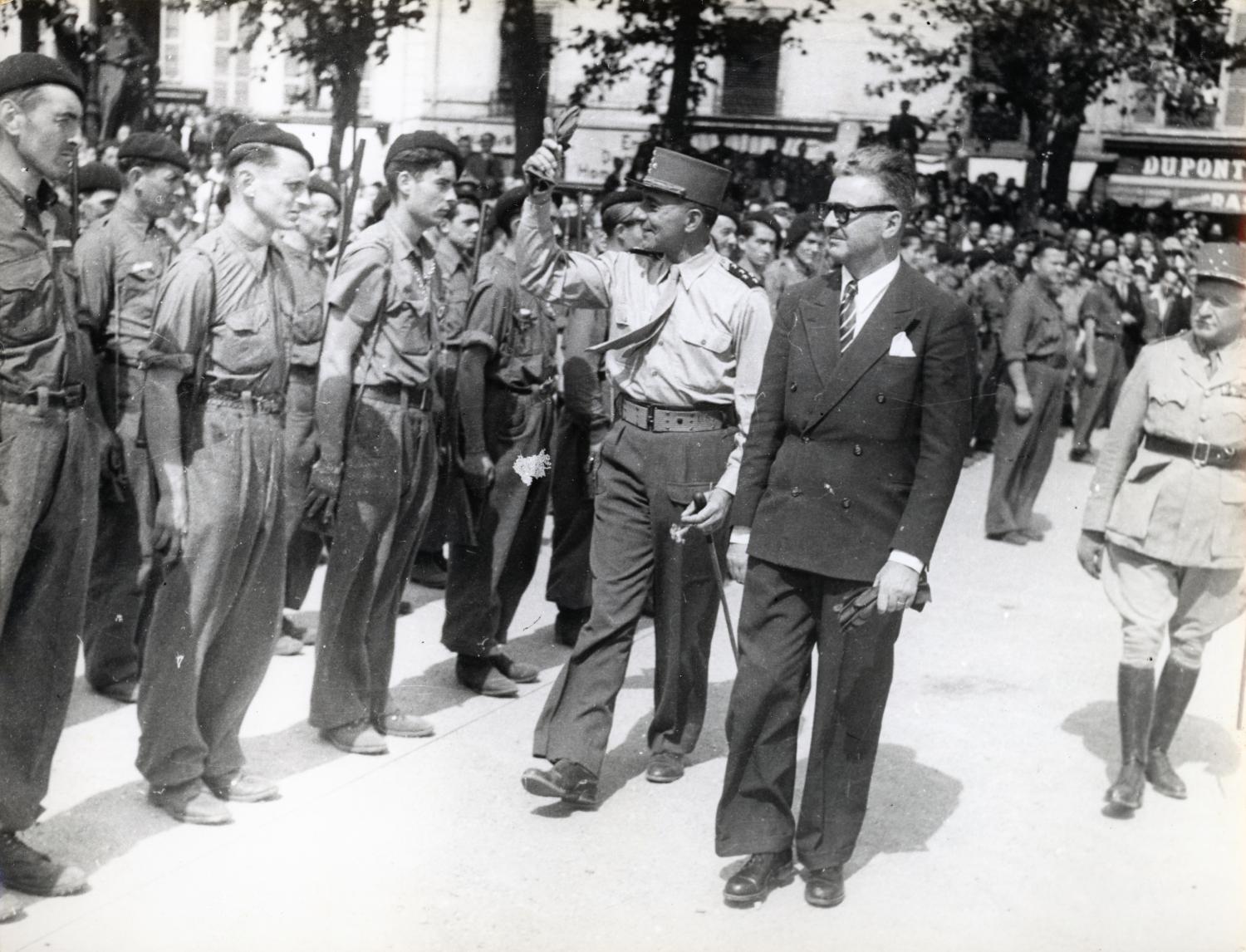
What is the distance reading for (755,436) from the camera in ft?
15.1

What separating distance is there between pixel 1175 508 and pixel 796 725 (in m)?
1.81

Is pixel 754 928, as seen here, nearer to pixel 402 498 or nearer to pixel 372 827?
pixel 372 827

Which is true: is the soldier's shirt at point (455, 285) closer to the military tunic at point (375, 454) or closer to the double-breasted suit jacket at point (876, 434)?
the military tunic at point (375, 454)

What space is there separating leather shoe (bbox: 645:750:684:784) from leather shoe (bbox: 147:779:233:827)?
4.97 feet

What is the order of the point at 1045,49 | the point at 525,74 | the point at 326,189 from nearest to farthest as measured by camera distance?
the point at 326,189 → the point at 525,74 → the point at 1045,49

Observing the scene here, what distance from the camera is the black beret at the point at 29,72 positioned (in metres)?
3.87

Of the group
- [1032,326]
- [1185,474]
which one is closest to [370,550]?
[1185,474]

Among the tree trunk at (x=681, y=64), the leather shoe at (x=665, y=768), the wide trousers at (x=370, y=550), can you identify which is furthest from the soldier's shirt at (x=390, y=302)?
the tree trunk at (x=681, y=64)

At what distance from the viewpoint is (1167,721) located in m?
5.64

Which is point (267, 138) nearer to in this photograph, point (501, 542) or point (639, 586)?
point (639, 586)

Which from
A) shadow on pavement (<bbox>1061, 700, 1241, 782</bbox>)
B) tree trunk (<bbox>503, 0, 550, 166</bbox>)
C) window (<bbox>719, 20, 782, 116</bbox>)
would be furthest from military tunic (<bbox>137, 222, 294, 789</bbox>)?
window (<bbox>719, 20, 782, 116</bbox>)

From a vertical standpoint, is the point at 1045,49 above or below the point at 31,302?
above

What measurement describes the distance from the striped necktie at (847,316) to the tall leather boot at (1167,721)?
209 centimetres

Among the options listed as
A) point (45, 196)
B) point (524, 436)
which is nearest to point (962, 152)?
point (524, 436)
